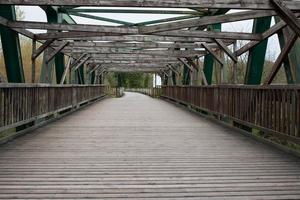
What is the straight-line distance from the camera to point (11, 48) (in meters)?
8.39

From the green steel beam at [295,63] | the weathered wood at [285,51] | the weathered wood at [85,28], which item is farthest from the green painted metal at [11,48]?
the green steel beam at [295,63]

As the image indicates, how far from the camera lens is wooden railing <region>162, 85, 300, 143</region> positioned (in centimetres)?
536

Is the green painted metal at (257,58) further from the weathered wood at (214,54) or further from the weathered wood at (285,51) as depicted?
the weathered wood at (285,51)

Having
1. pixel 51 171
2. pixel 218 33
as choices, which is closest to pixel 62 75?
pixel 218 33

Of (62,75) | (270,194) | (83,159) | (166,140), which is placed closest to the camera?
(270,194)

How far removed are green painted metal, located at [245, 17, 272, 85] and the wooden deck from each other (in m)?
2.88

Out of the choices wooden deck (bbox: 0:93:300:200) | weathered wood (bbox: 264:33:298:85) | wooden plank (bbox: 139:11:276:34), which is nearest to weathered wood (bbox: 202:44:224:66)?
wooden plank (bbox: 139:11:276:34)

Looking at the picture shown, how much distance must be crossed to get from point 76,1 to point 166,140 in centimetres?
275

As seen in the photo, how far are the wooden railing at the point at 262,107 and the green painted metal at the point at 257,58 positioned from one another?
0.75 metres

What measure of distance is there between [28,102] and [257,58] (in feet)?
18.0

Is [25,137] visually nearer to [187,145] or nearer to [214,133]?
[187,145]

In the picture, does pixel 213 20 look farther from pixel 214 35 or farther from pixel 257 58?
pixel 257 58

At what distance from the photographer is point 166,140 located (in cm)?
665

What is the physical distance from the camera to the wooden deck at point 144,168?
3348 mm
